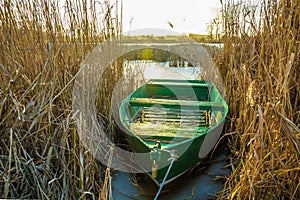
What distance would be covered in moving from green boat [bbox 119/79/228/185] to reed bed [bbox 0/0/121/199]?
389 millimetres

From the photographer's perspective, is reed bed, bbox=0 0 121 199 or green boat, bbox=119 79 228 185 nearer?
reed bed, bbox=0 0 121 199

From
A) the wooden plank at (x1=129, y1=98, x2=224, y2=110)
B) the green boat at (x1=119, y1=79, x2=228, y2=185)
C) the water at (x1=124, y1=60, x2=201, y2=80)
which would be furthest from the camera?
the water at (x1=124, y1=60, x2=201, y2=80)

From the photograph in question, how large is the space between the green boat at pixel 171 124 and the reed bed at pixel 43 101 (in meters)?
0.39

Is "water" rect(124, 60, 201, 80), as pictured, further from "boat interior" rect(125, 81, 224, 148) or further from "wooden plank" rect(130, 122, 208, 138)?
"wooden plank" rect(130, 122, 208, 138)

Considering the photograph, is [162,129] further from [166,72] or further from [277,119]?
[166,72]

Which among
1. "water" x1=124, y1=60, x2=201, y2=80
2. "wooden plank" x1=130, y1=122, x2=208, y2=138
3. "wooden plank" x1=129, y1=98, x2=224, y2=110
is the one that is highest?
"wooden plank" x1=129, y1=98, x2=224, y2=110

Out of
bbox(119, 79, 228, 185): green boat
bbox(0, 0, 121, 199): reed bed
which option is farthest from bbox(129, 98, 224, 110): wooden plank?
bbox(0, 0, 121, 199): reed bed

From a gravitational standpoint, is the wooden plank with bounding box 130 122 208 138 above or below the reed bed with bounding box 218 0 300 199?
below

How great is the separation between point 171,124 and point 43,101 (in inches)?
72.4

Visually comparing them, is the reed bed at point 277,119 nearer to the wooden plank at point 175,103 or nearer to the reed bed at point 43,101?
the reed bed at point 43,101

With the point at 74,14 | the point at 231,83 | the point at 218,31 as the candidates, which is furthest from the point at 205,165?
the point at 218,31

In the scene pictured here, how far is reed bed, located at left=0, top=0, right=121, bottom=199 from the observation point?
1.70 metres

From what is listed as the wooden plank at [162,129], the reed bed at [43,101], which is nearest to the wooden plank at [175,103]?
the wooden plank at [162,129]

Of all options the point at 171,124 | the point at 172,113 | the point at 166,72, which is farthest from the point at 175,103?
the point at 166,72
